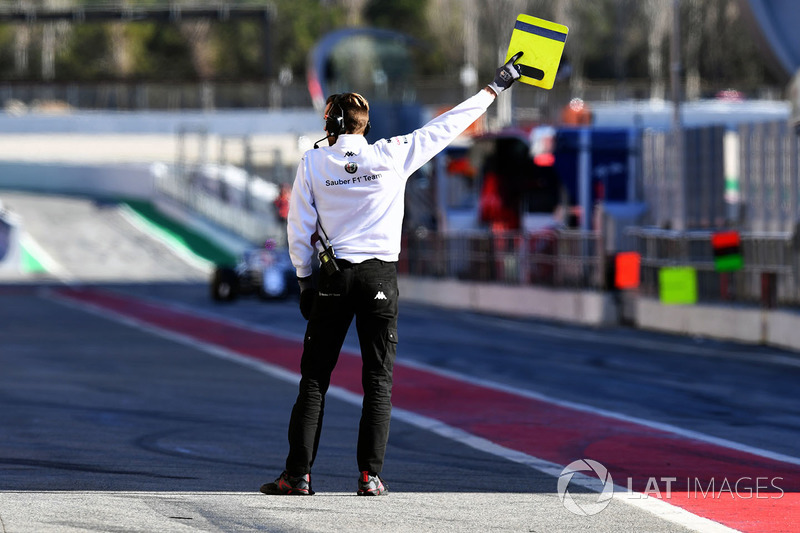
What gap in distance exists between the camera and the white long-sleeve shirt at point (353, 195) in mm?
7113

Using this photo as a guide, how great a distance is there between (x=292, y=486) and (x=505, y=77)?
211cm

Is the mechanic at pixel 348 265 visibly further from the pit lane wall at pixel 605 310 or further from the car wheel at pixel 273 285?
the car wheel at pixel 273 285

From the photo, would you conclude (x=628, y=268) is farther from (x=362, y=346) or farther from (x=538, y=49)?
(x=362, y=346)

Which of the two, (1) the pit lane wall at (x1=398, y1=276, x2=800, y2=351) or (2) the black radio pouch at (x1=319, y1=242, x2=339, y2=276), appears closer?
(2) the black radio pouch at (x1=319, y1=242, x2=339, y2=276)

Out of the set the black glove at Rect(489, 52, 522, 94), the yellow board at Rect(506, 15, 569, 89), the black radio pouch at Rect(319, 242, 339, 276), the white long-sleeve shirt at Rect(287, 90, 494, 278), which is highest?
the yellow board at Rect(506, 15, 569, 89)

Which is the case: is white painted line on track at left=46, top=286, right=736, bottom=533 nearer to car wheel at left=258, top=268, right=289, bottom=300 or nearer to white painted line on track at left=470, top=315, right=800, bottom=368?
white painted line on track at left=470, top=315, right=800, bottom=368

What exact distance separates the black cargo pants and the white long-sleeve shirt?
0.10 m

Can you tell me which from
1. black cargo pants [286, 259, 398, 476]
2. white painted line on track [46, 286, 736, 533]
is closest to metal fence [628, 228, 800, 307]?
white painted line on track [46, 286, 736, 533]

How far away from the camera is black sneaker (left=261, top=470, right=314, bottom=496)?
7.10 meters

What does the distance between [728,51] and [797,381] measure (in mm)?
77786

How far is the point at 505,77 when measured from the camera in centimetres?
737

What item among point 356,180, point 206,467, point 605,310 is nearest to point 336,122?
point 356,180

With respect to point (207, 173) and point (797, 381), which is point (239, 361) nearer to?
point (797, 381)

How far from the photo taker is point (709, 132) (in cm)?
1964
